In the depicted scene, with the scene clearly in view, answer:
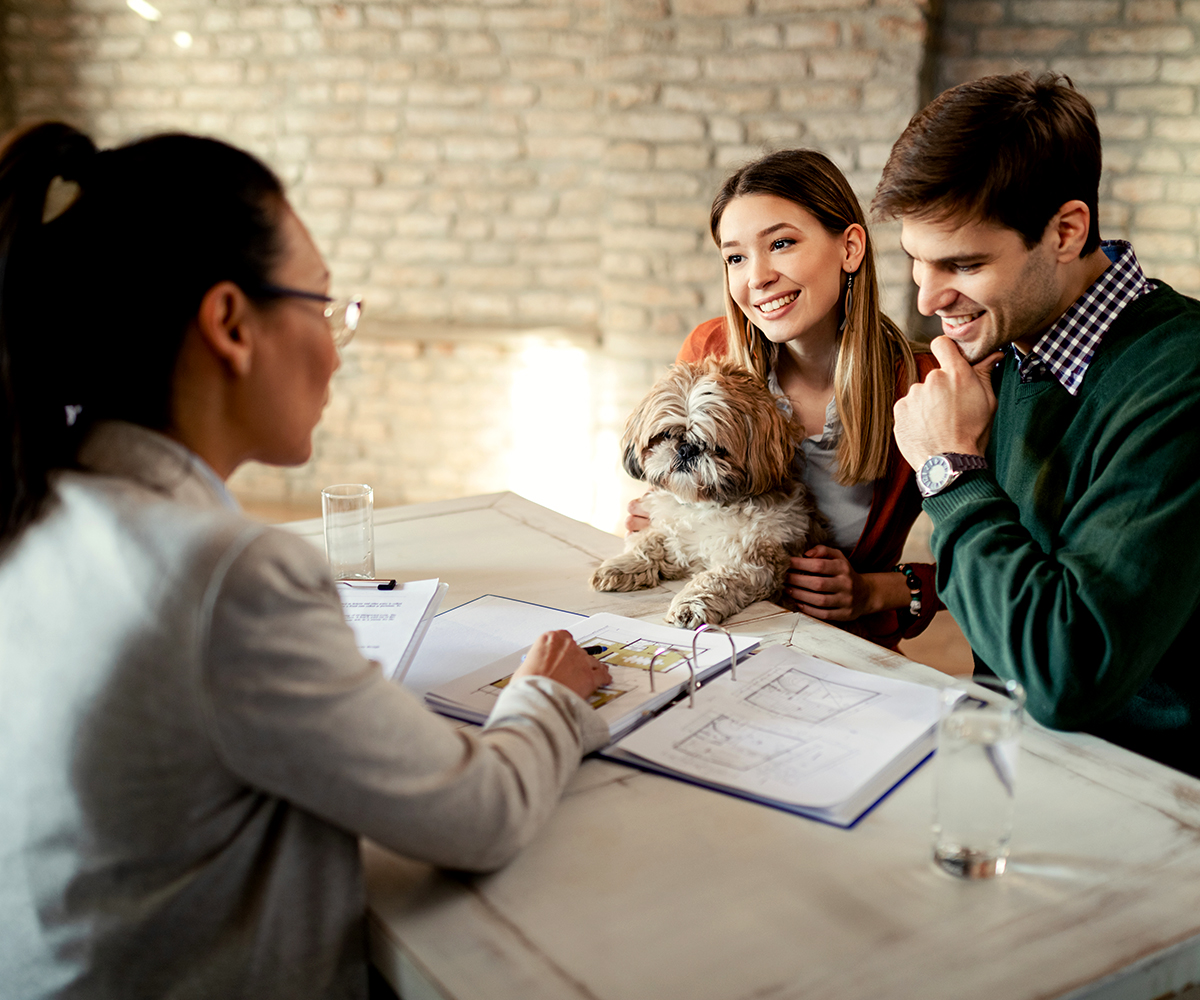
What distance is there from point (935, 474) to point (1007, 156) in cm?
46

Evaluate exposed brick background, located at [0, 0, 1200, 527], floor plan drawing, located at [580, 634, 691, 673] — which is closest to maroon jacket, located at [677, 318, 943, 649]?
floor plan drawing, located at [580, 634, 691, 673]

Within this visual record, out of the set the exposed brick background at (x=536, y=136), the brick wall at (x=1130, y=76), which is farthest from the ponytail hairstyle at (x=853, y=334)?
the brick wall at (x=1130, y=76)

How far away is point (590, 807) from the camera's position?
1053 millimetres

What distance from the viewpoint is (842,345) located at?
6.81ft

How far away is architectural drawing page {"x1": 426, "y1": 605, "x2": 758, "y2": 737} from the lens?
4.11ft

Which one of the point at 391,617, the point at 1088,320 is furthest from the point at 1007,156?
the point at 391,617

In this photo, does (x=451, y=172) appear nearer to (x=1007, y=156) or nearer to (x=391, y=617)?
(x=391, y=617)

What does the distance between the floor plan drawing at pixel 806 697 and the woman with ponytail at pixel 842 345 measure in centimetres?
65

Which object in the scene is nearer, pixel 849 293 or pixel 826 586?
pixel 826 586

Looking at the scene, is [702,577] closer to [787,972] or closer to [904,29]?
[787,972]

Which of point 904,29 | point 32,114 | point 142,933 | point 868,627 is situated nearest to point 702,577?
point 868,627

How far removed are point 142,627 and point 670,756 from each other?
2.05ft

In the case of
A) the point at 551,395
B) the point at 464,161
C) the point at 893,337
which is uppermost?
the point at 464,161

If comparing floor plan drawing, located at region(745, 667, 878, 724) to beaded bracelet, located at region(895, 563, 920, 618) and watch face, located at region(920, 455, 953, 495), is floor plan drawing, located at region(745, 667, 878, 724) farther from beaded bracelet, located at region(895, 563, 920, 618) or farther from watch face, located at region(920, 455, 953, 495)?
beaded bracelet, located at region(895, 563, 920, 618)
